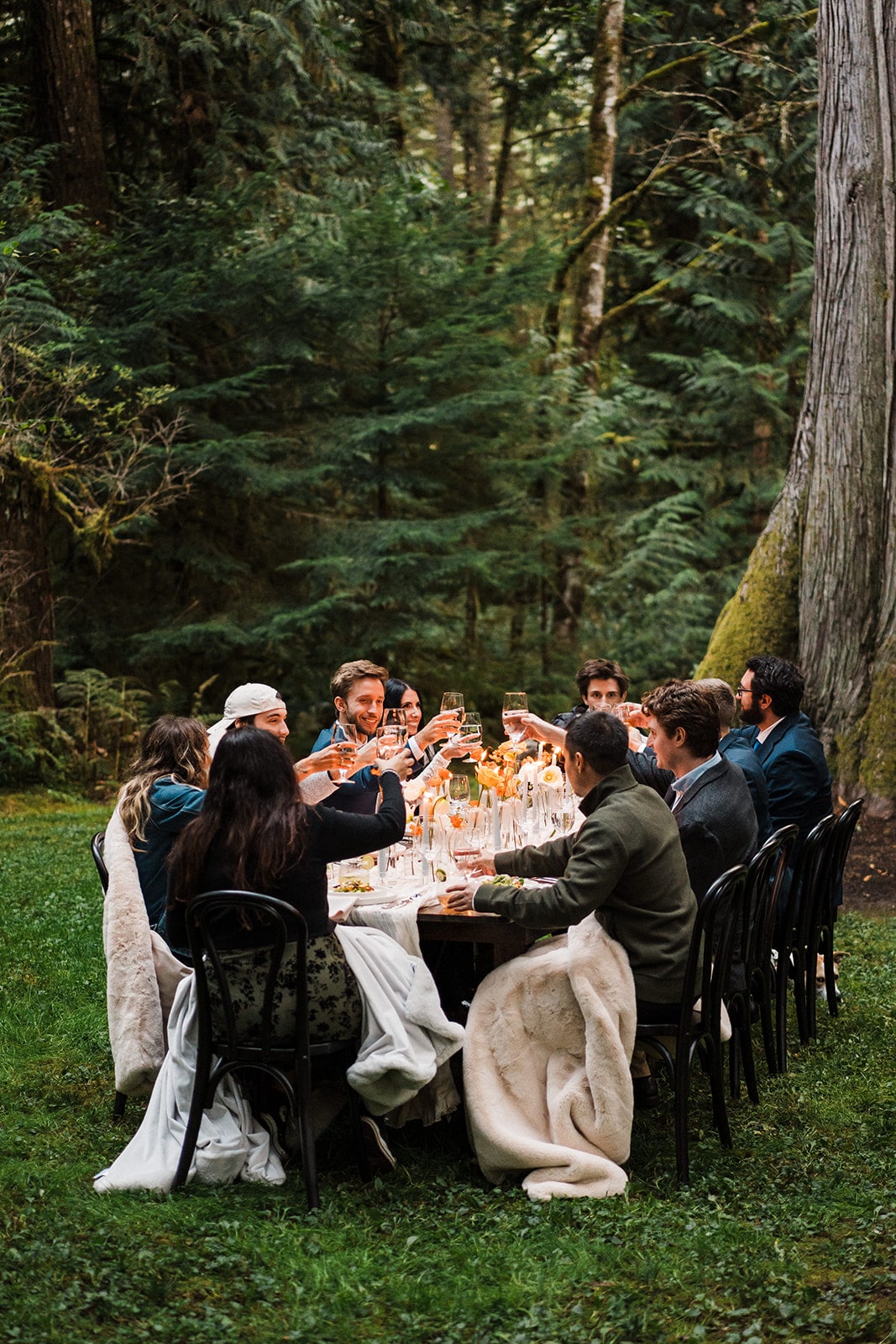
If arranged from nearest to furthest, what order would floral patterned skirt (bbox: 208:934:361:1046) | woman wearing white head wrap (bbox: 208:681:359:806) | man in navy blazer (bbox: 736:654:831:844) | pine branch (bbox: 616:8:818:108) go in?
floral patterned skirt (bbox: 208:934:361:1046)
woman wearing white head wrap (bbox: 208:681:359:806)
man in navy blazer (bbox: 736:654:831:844)
pine branch (bbox: 616:8:818:108)

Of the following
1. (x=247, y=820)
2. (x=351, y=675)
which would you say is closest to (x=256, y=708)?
(x=351, y=675)

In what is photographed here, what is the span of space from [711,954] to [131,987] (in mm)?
1873

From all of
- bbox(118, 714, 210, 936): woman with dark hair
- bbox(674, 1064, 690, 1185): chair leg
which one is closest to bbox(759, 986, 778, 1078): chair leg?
bbox(674, 1064, 690, 1185): chair leg

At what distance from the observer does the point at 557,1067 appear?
155 inches

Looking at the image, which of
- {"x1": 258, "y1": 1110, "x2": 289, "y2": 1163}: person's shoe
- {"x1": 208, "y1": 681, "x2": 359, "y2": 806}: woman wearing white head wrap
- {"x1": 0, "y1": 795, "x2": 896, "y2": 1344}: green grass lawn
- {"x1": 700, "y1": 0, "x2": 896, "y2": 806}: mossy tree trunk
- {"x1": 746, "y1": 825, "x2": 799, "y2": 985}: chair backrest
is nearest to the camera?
{"x1": 0, "y1": 795, "x2": 896, "y2": 1344}: green grass lawn

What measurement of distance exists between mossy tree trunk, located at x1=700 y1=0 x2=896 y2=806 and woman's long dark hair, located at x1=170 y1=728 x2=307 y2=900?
18.4ft

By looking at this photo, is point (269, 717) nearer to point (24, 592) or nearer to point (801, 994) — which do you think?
point (801, 994)

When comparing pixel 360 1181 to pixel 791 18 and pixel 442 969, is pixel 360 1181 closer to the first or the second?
pixel 442 969

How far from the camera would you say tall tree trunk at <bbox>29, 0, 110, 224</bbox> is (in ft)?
42.3

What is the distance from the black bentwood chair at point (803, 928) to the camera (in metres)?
5.09

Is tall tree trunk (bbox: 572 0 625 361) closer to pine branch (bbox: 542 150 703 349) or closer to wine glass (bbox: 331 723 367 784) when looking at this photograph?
pine branch (bbox: 542 150 703 349)

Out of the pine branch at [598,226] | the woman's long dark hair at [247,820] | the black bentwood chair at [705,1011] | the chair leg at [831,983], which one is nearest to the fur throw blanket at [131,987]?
the woman's long dark hair at [247,820]

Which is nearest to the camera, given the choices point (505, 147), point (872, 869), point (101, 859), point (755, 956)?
point (101, 859)

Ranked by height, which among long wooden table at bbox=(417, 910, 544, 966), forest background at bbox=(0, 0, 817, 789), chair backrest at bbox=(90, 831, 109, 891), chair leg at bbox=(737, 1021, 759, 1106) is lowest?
chair leg at bbox=(737, 1021, 759, 1106)
